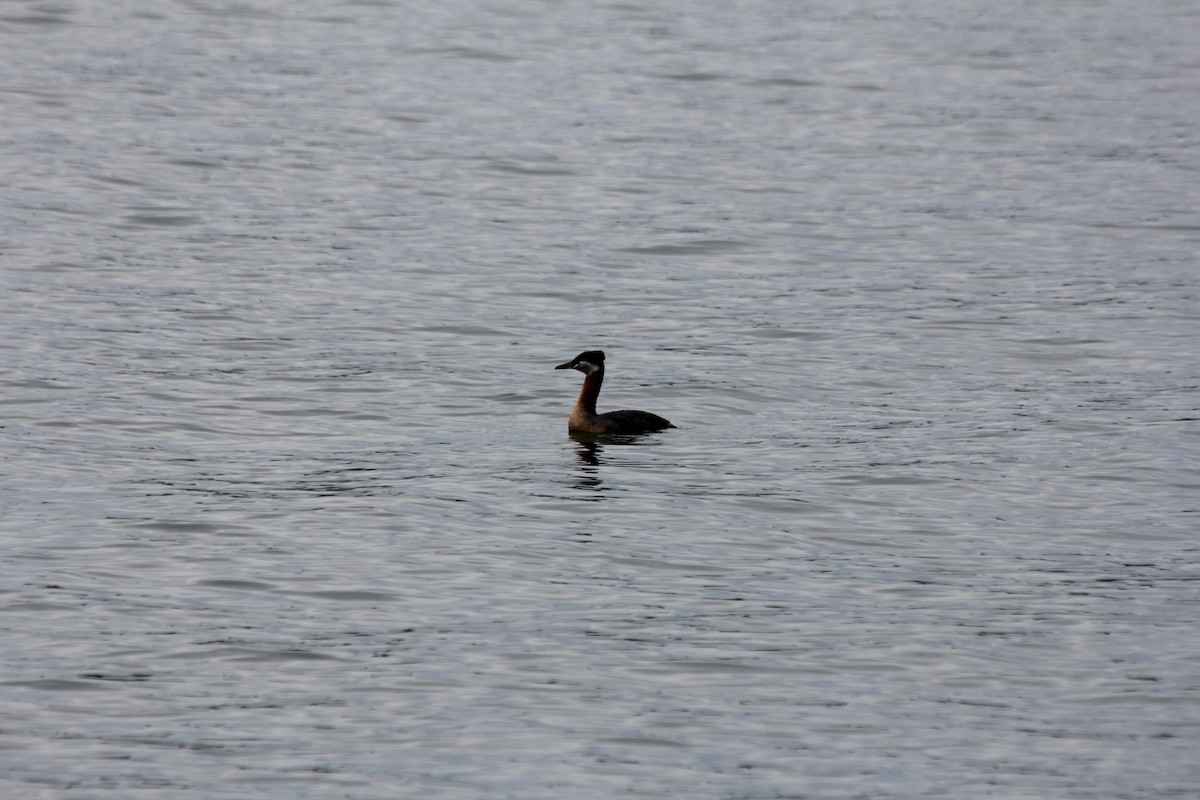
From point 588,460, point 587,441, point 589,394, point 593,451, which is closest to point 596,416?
point 589,394

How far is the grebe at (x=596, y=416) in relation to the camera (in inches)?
790

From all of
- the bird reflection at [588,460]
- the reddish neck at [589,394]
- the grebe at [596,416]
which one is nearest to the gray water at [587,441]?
the bird reflection at [588,460]

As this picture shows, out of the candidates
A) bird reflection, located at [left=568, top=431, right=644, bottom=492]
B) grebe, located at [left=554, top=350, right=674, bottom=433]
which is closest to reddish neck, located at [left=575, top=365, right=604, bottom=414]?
grebe, located at [left=554, top=350, right=674, bottom=433]

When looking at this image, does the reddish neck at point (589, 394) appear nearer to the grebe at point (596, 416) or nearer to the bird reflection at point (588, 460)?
the grebe at point (596, 416)

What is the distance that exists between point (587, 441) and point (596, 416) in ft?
1.33

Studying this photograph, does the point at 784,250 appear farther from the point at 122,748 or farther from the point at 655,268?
the point at 122,748

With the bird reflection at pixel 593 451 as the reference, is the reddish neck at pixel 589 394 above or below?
above

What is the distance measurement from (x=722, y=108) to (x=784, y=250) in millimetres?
13060

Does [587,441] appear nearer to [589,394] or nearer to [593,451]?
[593,451]

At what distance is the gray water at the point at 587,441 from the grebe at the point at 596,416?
0.31 meters

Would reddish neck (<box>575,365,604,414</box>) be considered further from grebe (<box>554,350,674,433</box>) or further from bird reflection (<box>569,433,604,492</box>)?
bird reflection (<box>569,433,604,492</box>)

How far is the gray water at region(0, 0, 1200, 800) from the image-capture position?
12.1m

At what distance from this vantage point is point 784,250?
31125mm

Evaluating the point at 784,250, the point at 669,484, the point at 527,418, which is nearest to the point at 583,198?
the point at 784,250
